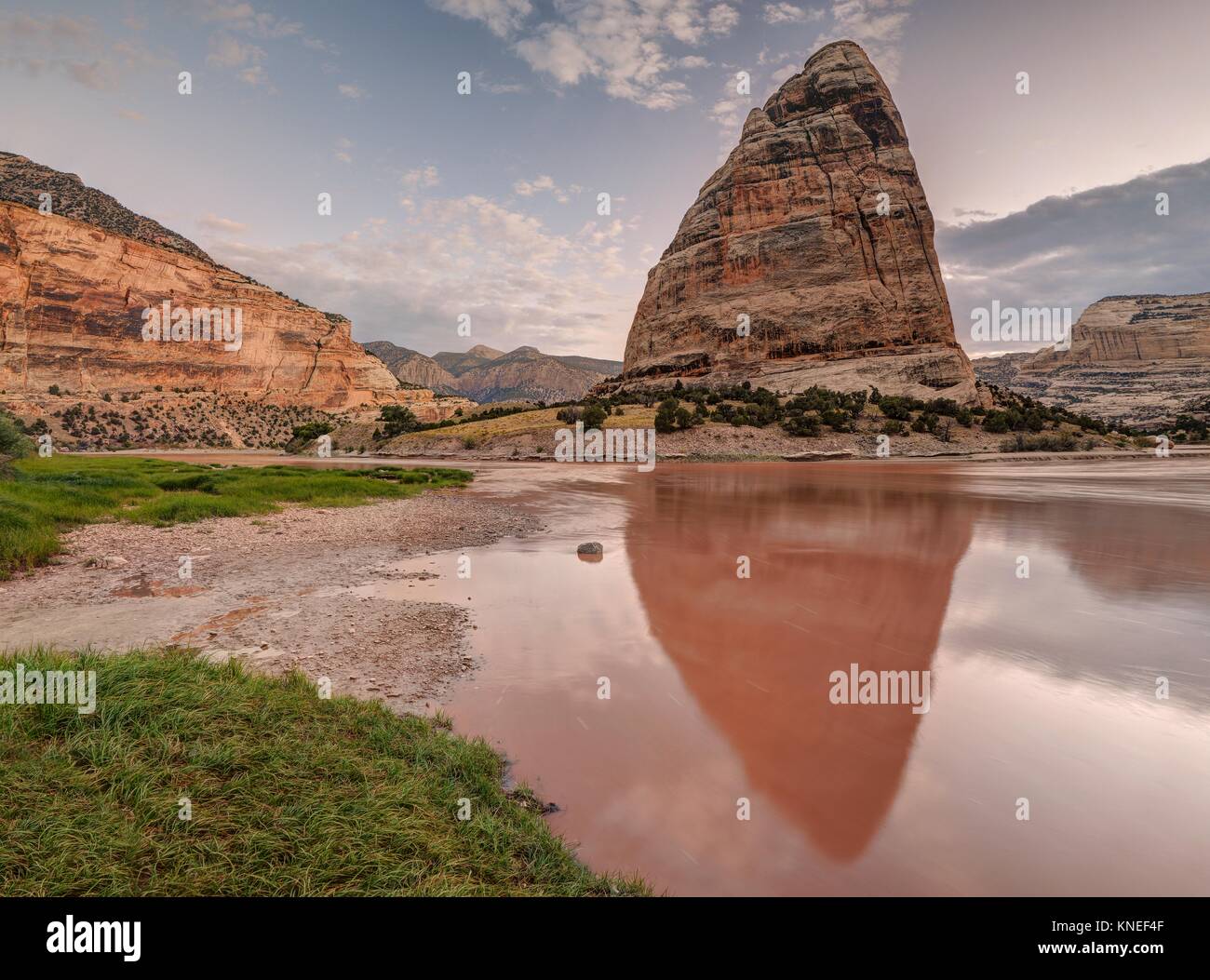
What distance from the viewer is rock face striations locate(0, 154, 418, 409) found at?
8450 cm

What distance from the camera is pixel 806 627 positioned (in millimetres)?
8492

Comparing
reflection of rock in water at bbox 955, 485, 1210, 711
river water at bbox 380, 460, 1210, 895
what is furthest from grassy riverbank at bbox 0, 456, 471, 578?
reflection of rock in water at bbox 955, 485, 1210, 711

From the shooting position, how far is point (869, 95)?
9912 cm

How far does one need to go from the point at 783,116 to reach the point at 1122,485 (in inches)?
4204

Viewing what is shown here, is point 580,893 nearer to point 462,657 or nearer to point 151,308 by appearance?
point 462,657

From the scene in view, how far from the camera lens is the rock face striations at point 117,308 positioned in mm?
84500

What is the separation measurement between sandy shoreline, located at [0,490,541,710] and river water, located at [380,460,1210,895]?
2.76ft
